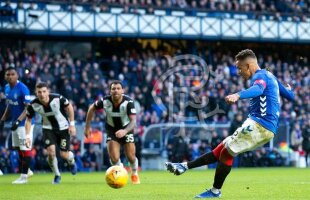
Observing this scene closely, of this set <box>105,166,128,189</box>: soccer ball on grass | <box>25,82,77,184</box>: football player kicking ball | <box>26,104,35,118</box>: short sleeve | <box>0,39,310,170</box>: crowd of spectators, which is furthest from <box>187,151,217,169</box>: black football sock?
<box>0,39,310,170</box>: crowd of spectators

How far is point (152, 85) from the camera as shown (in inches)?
1421

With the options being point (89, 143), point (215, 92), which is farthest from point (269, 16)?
point (89, 143)

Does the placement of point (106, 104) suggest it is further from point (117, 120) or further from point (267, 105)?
point (267, 105)

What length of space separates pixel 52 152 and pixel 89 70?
1610 cm

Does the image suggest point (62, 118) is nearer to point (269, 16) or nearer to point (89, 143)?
point (89, 143)

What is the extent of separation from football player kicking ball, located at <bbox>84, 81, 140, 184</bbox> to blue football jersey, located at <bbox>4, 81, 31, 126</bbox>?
8.66ft

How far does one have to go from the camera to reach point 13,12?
38.6 metres

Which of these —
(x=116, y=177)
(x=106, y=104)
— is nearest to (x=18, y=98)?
(x=106, y=104)

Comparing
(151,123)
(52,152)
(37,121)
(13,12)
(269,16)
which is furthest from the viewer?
(269,16)

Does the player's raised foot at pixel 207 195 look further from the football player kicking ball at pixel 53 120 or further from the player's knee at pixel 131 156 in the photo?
the football player kicking ball at pixel 53 120

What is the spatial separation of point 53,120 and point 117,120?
2.14 m

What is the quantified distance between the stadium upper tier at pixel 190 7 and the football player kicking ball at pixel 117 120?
836 inches

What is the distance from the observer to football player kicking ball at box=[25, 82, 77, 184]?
19.2 m

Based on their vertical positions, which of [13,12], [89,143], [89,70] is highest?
[13,12]
